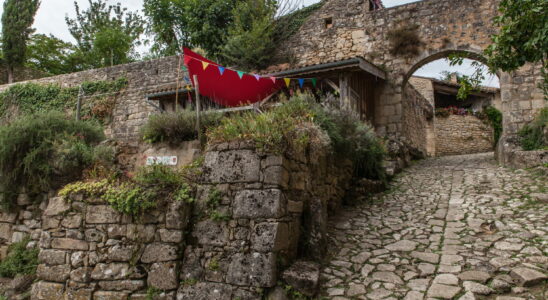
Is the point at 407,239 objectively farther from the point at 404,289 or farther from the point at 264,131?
the point at 264,131

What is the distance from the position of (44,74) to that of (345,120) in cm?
1672

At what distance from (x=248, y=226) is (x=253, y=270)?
412mm

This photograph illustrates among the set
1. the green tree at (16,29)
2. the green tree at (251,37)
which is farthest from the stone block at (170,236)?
the green tree at (16,29)

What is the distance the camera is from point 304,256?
12.8 ft

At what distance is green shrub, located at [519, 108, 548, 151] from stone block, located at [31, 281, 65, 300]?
8582 mm

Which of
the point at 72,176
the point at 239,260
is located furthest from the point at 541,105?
the point at 72,176

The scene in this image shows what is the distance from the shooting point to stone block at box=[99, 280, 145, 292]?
371 cm

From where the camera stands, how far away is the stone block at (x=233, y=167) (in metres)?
3.71

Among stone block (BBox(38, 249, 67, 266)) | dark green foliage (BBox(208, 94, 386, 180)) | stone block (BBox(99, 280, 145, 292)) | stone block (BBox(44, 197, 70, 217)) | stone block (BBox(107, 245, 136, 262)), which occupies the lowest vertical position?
stone block (BBox(99, 280, 145, 292))

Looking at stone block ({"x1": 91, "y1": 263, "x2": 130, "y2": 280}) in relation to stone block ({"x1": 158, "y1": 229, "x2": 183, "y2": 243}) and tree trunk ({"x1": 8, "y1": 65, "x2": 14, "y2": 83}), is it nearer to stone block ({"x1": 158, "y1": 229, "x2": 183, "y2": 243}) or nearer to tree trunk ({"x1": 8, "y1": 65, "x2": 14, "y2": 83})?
Answer: stone block ({"x1": 158, "y1": 229, "x2": 183, "y2": 243})

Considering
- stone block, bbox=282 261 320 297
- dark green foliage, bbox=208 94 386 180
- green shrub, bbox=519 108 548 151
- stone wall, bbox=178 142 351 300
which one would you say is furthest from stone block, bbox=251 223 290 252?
green shrub, bbox=519 108 548 151

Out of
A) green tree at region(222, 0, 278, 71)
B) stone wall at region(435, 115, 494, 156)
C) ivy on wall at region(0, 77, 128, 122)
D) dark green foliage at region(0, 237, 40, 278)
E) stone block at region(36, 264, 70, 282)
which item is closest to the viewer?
stone block at region(36, 264, 70, 282)

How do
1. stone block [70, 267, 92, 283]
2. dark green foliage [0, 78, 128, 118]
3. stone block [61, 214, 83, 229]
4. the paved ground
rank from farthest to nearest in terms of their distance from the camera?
dark green foliage [0, 78, 128, 118]
stone block [61, 214, 83, 229]
stone block [70, 267, 92, 283]
the paved ground

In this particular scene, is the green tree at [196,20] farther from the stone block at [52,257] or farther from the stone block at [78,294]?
the stone block at [78,294]
